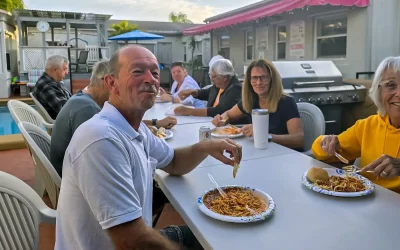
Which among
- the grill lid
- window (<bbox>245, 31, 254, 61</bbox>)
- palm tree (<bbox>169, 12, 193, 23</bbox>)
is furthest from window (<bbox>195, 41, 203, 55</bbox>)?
palm tree (<bbox>169, 12, 193, 23</bbox>)

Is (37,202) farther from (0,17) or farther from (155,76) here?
(0,17)

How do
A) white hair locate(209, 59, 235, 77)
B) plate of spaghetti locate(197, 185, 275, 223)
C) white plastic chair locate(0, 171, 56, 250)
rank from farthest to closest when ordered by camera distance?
white hair locate(209, 59, 235, 77)
white plastic chair locate(0, 171, 56, 250)
plate of spaghetti locate(197, 185, 275, 223)

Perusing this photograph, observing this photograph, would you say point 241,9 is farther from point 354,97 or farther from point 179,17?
point 179,17

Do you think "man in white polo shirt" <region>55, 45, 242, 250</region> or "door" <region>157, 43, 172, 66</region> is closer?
"man in white polo shirt" <region>55, 45, 242, 250</region>

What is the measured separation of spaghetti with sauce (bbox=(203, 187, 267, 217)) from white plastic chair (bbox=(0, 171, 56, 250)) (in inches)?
26.6

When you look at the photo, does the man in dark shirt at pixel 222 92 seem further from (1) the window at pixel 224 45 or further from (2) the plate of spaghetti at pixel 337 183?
(1) the window at pixel 224 45

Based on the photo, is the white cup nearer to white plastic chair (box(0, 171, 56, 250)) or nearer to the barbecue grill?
white plastic chair (box(0, 171, 56, 250))

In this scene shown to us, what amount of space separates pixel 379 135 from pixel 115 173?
4.71 ft

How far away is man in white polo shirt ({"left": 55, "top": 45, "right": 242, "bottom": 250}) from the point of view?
1046mm

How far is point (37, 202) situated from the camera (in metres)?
1.44

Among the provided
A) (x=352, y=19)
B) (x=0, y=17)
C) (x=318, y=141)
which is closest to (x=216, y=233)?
(x=318, y=141)

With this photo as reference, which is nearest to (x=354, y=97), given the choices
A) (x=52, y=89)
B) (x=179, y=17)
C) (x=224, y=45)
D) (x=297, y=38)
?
(x=297, y=38)

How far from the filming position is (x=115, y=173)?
3.50ft

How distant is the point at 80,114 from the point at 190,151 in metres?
0.85
